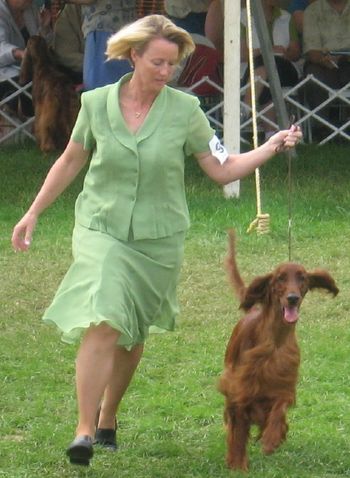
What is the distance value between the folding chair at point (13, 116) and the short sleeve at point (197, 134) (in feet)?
27.8

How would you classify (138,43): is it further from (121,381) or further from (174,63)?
(121,381)

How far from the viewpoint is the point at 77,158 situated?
19.6 ft

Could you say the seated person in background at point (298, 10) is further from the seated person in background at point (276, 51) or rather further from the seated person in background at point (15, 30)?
the seated person in background at point (15, 30)

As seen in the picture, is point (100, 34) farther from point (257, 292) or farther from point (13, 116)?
Result: point (257, 292)

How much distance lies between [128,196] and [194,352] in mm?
2252

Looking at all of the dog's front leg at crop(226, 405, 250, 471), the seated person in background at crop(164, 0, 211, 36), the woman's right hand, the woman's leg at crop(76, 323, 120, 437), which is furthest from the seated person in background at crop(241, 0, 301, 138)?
the woman's leg at crop(76, 323, 120, 437)

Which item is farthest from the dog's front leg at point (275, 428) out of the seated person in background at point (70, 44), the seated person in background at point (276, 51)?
the seated person in background at point (70, 44)

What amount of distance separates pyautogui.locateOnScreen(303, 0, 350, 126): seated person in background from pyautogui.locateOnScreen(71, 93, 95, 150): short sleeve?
8.80 metres

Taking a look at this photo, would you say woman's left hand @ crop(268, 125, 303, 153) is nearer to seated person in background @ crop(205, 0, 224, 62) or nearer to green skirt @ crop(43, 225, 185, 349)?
green skirt @ crop(43, 225, 185, 349)

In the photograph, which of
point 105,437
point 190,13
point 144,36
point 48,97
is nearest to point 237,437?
point 105,437

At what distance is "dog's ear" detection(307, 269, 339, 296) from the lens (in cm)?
587

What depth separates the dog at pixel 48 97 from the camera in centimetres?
1388

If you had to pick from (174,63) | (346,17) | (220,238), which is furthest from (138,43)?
(346,17)

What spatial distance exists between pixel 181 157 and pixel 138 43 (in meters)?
0.50
